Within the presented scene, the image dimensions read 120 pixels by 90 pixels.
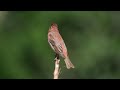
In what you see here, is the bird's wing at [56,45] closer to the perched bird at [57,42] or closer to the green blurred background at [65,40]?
the perched bird at [57,42]

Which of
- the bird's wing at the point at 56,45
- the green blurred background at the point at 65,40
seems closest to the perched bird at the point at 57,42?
the bird's wing at the point at 56,45

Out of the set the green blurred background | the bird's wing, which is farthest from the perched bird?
the green blurred background

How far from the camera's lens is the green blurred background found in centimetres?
2094

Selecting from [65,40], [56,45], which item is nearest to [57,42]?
[56,45]

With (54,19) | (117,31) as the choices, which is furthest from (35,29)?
(117,31)

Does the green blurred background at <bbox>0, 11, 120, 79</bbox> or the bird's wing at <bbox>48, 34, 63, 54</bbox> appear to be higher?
the green blurred background at <bbox>0, 11, 120, 79</bbox>

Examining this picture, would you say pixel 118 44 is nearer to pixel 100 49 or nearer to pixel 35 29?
pixel 100 49

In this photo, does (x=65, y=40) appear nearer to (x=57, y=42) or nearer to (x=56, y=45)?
(x=56, y=45)

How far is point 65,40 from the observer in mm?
20500

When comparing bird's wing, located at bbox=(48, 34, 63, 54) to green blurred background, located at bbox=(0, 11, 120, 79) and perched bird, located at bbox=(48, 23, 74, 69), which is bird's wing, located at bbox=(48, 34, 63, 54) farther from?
green blurred background, located at bbox=(0, 11, 120, 79)

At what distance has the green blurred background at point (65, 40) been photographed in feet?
68.7

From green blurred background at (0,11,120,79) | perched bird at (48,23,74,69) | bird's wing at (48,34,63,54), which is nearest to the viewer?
perched bird at (48,23,74,69)

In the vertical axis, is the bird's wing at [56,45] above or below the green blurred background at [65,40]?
below

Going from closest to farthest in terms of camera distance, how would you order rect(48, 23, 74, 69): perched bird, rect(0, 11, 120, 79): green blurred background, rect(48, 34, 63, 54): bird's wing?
rect(48, 23, 74, 69): perched bird, rect(48, 34, 63, 54): bird's wing, rect(0, 11, 120, 79): green blurred background
